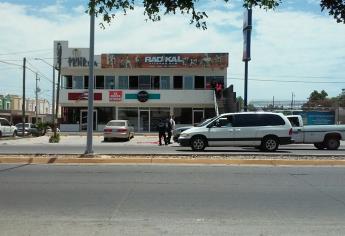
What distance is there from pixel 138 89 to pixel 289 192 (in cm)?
3992

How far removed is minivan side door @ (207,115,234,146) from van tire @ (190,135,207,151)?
0.88ft

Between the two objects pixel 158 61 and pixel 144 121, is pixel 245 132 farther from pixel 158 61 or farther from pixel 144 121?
pixel 144 121

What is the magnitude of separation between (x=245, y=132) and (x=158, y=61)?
2752cm

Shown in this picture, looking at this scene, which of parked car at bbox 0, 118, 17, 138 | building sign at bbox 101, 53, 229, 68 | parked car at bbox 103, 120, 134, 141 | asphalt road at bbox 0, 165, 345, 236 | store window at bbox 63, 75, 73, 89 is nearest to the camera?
asphalt road at bbox 0, 165, 345, 236

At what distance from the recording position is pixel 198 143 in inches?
932

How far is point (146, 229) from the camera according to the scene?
805 cm

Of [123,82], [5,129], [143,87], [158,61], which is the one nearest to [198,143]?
[5,129]

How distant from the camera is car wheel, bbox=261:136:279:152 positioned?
77.5ft

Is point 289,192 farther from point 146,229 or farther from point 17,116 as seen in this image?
point 17,116

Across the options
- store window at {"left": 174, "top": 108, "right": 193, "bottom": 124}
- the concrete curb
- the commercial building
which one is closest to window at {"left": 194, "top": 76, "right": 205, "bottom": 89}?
the commercial building

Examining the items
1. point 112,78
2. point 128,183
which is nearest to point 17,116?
point 112,78

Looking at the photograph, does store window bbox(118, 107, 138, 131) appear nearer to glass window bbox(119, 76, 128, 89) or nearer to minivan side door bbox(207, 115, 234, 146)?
glass window bbox(119, 76, 128, 89)

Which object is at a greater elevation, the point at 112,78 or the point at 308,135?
the point at 112,78

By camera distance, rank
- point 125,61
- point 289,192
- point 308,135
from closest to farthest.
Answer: point 289,192 → point 308,135 → point 125,61
